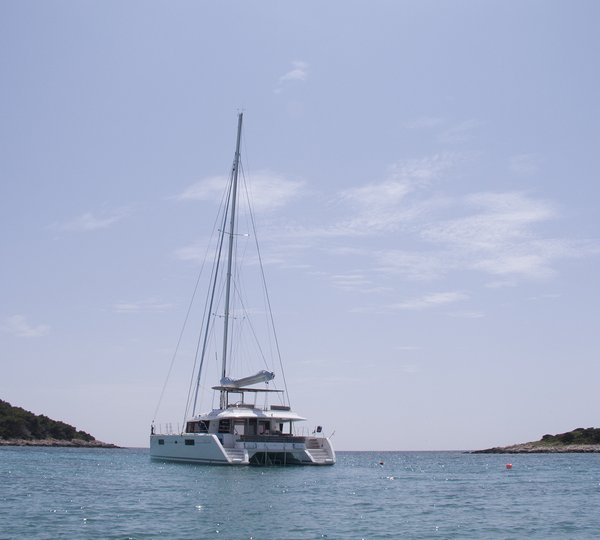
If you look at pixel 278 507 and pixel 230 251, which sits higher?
pixel 230 251

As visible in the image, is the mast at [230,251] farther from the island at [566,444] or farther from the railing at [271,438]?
the island at [566,444]

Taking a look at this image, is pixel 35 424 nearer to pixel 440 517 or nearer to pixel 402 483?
pixel 402 483

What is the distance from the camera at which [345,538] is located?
1945 cm

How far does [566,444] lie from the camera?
11681 centimetres

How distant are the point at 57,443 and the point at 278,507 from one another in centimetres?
10985

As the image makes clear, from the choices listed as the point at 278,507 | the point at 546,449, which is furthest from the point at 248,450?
the point at 546,449

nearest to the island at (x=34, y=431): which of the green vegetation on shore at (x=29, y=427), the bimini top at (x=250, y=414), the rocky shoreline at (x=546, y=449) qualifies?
the green vegetation on shore at (x=29, y=427)

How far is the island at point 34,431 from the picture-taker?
116 m

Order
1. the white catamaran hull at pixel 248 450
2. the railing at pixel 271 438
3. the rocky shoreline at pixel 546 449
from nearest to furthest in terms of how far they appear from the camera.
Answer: the white catamaran hull at pixel 248 450 → the railing at pixel 271 438 → the rocky shoreline at pixel 546 449

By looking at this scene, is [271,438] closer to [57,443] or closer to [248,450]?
[248,450]

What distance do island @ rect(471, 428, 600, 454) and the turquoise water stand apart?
7798 cm

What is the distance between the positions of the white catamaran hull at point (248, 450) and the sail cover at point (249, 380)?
168 inches

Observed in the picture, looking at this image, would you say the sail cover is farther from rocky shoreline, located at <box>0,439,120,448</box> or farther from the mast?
rocky shoreline, located at <box>0,439,120,448</box>

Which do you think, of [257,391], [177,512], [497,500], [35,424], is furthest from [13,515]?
[35,424]
